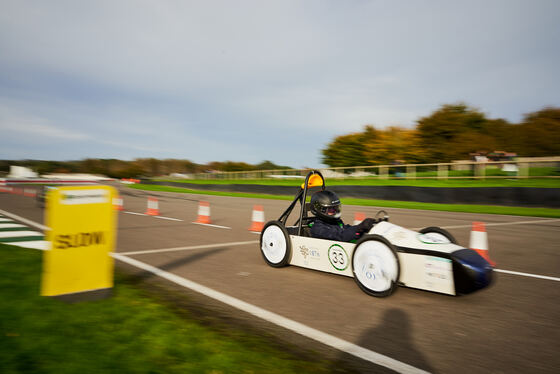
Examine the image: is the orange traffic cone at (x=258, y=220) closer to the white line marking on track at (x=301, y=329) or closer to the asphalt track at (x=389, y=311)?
the asphalt track at (x=389, y=311)

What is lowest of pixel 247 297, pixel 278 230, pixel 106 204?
pixel 247 297

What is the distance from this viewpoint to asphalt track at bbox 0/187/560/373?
2.77m

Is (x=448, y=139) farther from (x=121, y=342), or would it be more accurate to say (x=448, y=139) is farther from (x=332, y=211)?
(x=121, y=342)

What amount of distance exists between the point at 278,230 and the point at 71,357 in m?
3.38

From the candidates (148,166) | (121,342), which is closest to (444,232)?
(121,342)

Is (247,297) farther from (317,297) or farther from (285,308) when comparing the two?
(317,297)

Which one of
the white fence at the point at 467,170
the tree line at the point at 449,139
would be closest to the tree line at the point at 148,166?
the tree line at the point at 449,139

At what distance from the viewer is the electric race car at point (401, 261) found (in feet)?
12.2

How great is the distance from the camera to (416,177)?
26781mm

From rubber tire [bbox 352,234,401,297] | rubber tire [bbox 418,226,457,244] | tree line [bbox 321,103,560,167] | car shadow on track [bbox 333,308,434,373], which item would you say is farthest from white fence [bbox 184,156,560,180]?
car shadow on track [bbox 333,308,434,373]

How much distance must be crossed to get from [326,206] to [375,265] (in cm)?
133

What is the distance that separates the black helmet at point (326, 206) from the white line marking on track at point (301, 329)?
75.9 inches

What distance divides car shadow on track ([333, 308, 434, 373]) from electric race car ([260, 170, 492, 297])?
509 mm

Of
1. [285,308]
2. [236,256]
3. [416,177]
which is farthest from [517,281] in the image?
[416,177]
